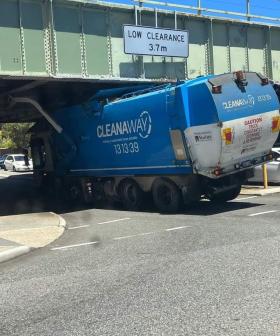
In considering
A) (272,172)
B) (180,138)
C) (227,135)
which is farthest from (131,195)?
(272,172)

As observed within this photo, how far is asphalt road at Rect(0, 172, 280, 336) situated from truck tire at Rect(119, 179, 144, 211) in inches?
177

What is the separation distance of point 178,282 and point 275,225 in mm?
4839

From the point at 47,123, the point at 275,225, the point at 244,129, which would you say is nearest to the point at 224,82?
the point at 244,129

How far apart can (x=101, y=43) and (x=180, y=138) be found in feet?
17.2

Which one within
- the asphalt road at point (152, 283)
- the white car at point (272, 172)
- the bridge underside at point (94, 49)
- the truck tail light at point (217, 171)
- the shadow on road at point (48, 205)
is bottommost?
the shadow on road at point (48, 205)

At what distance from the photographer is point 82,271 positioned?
7949 mm

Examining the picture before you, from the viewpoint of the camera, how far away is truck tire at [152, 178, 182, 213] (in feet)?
49.6

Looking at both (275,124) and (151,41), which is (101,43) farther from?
(275,124)

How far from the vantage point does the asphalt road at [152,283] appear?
5305mm

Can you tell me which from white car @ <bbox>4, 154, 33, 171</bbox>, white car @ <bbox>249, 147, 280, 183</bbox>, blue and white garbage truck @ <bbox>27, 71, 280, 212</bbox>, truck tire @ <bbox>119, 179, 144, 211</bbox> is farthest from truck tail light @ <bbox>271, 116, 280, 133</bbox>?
white car @ <bbox>4, 154, 33, 171</bbox>

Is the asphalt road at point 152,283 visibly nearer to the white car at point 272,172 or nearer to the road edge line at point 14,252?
the road edge line at point 14,252

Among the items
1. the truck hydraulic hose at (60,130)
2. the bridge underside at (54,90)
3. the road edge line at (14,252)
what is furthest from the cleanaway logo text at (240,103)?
the truck hydraulic hose at (60,130)

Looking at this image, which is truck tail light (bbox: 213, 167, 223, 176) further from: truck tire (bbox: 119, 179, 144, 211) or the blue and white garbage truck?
truck tire (bbox: 119, 179, 144, 211)

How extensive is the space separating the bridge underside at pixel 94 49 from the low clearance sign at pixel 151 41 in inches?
25.9
